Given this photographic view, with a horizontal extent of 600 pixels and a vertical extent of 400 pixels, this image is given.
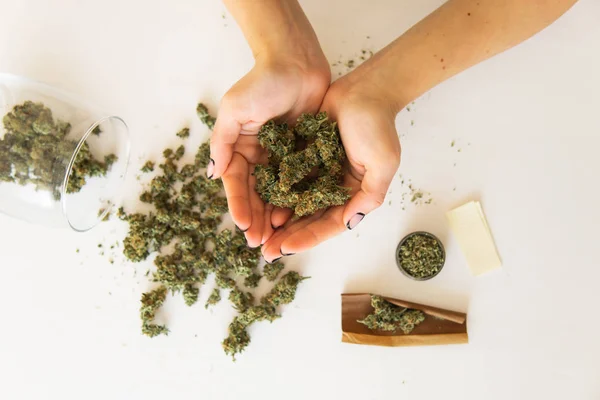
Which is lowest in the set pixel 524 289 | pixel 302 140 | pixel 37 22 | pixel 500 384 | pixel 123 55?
pixel 500 384

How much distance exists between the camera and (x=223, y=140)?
1.35 metres

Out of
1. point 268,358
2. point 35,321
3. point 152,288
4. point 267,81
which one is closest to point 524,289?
point 268,358

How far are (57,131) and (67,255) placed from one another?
1.55 feet

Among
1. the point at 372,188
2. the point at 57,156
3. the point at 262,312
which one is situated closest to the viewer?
the point at 372,188

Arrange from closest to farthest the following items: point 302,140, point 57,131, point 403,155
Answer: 1. point 302,140
2. point 57,131
3. point 403,155

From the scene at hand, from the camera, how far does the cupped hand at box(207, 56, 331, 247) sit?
1.33 meters

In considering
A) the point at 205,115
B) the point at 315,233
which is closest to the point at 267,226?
the point at 315,233

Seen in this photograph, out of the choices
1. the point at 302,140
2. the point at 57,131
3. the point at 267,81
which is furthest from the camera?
the point at 57,131

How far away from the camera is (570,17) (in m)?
1.65

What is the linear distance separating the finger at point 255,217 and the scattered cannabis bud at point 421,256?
53cm

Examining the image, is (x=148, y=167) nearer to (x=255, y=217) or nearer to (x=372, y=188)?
(x=255, y=217)

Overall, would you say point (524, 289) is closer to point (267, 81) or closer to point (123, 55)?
point (267, 81)

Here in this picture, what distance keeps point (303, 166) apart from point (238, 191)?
8.1 inches

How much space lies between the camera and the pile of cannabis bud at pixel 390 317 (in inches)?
64.4
